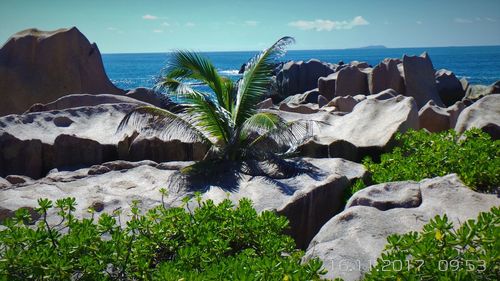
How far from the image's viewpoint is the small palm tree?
8.70 m

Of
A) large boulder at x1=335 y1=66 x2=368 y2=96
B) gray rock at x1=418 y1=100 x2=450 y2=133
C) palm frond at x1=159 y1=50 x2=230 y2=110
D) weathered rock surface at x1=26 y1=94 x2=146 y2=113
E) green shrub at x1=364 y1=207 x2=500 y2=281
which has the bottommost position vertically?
large boulder at x1=335 y1=66 x2=368 y2=96

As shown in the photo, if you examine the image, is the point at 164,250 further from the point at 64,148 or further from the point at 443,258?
the point at 64,148

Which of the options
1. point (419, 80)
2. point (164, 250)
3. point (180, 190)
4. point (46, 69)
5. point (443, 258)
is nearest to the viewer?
point (443, 258)

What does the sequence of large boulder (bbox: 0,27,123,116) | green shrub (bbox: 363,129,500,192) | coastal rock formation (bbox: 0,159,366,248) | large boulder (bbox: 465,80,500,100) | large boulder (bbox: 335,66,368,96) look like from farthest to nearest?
large boulder (bbox: 465,80,500,100) → large boulder (bbox: 335,66,368,96) → large boulder (bbox: 0,27,123,116) → coastal rock formation (bbox: 0,159,366,248) → green shrub (bbox: 363,129,500,192)

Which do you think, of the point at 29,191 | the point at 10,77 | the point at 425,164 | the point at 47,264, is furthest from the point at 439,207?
the point at 10,77

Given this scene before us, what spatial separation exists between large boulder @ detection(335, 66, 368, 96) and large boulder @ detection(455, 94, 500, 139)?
1188 cm

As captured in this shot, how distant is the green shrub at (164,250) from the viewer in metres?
2.99

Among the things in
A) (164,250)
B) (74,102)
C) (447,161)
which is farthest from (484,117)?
(74,102)

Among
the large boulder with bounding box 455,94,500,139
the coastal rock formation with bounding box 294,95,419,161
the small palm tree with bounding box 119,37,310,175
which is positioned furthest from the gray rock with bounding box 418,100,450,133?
the small palm tree with bounding box 119,37,310,175

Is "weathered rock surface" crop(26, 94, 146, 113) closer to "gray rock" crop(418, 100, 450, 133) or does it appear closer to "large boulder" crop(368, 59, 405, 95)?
"gray rock" crop(418, 100, 450, 133)

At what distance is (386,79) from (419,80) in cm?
122

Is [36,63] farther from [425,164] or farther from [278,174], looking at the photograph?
[425,164]

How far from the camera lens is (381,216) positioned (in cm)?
416

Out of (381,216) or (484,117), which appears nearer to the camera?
(381,216)
